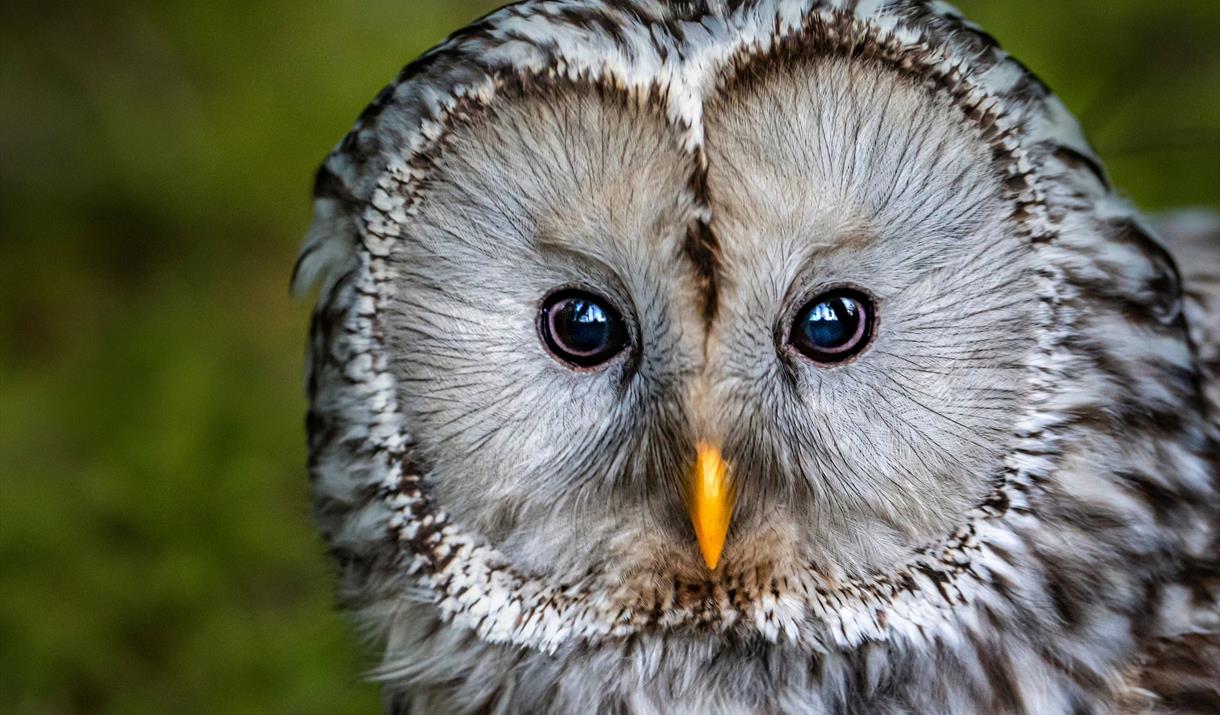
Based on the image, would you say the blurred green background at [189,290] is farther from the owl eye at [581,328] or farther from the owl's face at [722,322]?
the owl eye at [581,328]

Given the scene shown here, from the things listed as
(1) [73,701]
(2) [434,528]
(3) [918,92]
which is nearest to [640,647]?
(2) [434,528]

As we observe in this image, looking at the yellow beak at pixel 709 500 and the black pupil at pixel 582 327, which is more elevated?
the black pupil at pixel 582 327

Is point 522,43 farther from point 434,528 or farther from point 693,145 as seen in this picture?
point 434,528

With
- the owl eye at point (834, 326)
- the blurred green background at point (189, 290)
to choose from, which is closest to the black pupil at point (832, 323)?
the owl eye at point (834, 326)

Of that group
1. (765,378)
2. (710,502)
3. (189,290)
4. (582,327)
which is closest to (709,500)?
(710,502)

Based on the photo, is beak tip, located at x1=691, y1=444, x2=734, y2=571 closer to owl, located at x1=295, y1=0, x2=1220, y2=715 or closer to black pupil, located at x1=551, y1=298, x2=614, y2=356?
owl, located at x1=295, y1=0, x2=1220, y2=715

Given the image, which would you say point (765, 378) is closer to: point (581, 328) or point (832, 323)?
Answer: point (832, 323)

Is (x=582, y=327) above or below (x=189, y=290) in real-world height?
below
